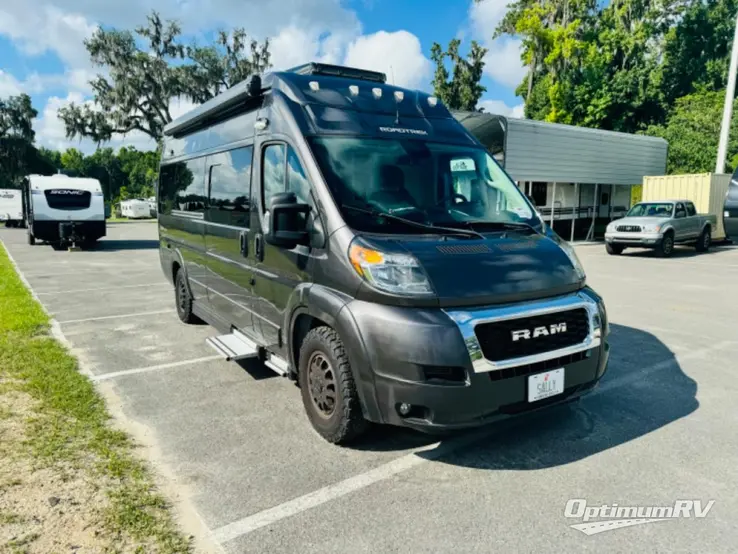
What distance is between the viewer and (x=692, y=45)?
39.5 m

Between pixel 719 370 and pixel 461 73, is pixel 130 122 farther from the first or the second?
pixel 719 370

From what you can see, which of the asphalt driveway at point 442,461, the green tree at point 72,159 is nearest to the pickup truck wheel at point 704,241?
the asphalt driveway at point 442,461

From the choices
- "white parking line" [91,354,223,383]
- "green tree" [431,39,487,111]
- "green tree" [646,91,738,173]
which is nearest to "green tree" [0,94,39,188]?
"green tree" [431,39,487,111]

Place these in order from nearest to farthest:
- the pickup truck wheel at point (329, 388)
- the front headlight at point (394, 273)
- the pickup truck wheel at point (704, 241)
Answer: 1. the front headlight at point (394, 273)
2. the pickup truck wheel at point (329, 388)
3. the pickup truck wheel at point (704, 241)

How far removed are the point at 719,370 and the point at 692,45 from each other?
43.3 metres

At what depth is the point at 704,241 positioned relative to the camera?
59.7 feet

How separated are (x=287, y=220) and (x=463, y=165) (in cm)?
158

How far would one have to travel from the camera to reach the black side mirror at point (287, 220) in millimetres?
3600

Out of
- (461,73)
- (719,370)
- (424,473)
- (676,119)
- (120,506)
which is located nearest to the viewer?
(120,506)

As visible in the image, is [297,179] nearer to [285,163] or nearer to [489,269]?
[285,163]

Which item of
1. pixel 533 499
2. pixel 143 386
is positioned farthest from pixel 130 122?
pixel 533 499

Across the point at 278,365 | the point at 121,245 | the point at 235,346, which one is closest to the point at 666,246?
the point at 235,346

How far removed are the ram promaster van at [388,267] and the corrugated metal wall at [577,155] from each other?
14508 millimetres

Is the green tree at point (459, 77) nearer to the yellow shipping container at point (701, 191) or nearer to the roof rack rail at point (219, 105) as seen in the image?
the yellow shipping container at point (701, 191)
